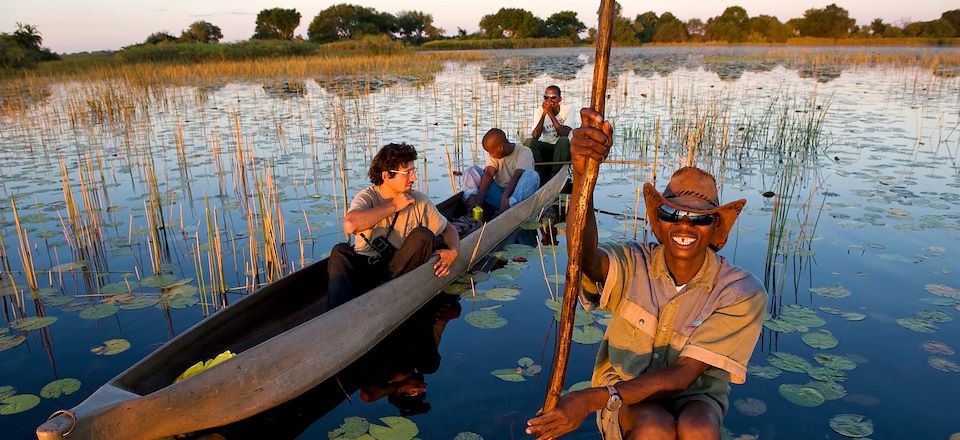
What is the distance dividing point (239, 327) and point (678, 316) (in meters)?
2.58

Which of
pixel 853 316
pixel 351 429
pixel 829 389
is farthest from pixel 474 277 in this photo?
pixel 853 316

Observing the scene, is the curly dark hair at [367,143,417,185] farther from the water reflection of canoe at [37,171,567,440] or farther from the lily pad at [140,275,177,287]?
the lily pad at [140,275,177,287]

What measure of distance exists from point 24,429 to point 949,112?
46.0ft

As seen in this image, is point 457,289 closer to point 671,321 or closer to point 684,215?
point 671,321

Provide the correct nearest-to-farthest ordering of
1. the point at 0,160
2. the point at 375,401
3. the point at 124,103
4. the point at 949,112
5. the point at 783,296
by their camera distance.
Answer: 1. the point at 375,401
2. the point at 783,296
3. the point at 0,160
4. the point at 949,112
5. the point at 124,103

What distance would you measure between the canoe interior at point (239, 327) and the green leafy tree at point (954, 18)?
49403 mm

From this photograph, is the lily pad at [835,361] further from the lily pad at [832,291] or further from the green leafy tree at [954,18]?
the green leafy tree at [954,18]

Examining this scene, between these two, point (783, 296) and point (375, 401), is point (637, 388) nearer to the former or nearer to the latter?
point (375, 401)

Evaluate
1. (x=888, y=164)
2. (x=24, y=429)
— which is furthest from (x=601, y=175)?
(x=24, y=429)

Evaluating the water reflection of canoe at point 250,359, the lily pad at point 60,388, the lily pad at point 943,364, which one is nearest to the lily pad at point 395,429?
the water reflection of canoe at point 250,359

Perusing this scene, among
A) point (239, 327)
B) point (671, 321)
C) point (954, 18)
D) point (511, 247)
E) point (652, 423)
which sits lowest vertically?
point (511, 247)

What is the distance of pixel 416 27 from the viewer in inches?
2309

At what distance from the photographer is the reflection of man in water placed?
3.24 metres

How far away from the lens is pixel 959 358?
335cm
